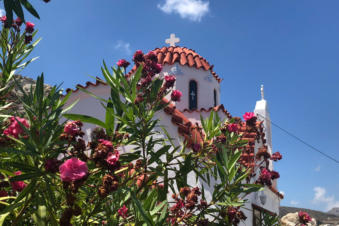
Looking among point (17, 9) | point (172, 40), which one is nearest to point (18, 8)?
point (17, 9)

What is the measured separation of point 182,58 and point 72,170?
12468mm

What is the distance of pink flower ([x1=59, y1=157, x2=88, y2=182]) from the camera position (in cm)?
147

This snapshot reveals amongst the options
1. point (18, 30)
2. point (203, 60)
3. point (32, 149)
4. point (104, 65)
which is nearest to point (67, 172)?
point (32, 149)

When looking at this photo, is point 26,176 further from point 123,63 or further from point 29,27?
point 29,27

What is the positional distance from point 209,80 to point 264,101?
3.46 m

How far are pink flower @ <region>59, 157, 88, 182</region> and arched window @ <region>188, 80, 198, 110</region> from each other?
1144 cm

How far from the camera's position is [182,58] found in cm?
1353

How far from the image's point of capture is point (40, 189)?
6.65 ft

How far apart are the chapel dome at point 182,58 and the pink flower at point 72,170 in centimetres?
1179

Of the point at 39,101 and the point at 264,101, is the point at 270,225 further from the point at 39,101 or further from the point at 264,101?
the point at 264,101

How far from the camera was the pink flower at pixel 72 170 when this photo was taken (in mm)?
1468

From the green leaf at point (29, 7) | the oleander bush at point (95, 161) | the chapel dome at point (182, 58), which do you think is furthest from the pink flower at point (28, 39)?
the chapel dome at point (182, 58)

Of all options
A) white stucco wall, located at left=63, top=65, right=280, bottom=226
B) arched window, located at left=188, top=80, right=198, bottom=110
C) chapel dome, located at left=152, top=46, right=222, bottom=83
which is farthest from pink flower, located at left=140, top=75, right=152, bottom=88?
chapel dome, located at left=152, top=46, right=222, bottom=83

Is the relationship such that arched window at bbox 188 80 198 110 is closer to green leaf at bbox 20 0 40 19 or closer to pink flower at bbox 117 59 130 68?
pink flower at bbox 117 59 130 68
